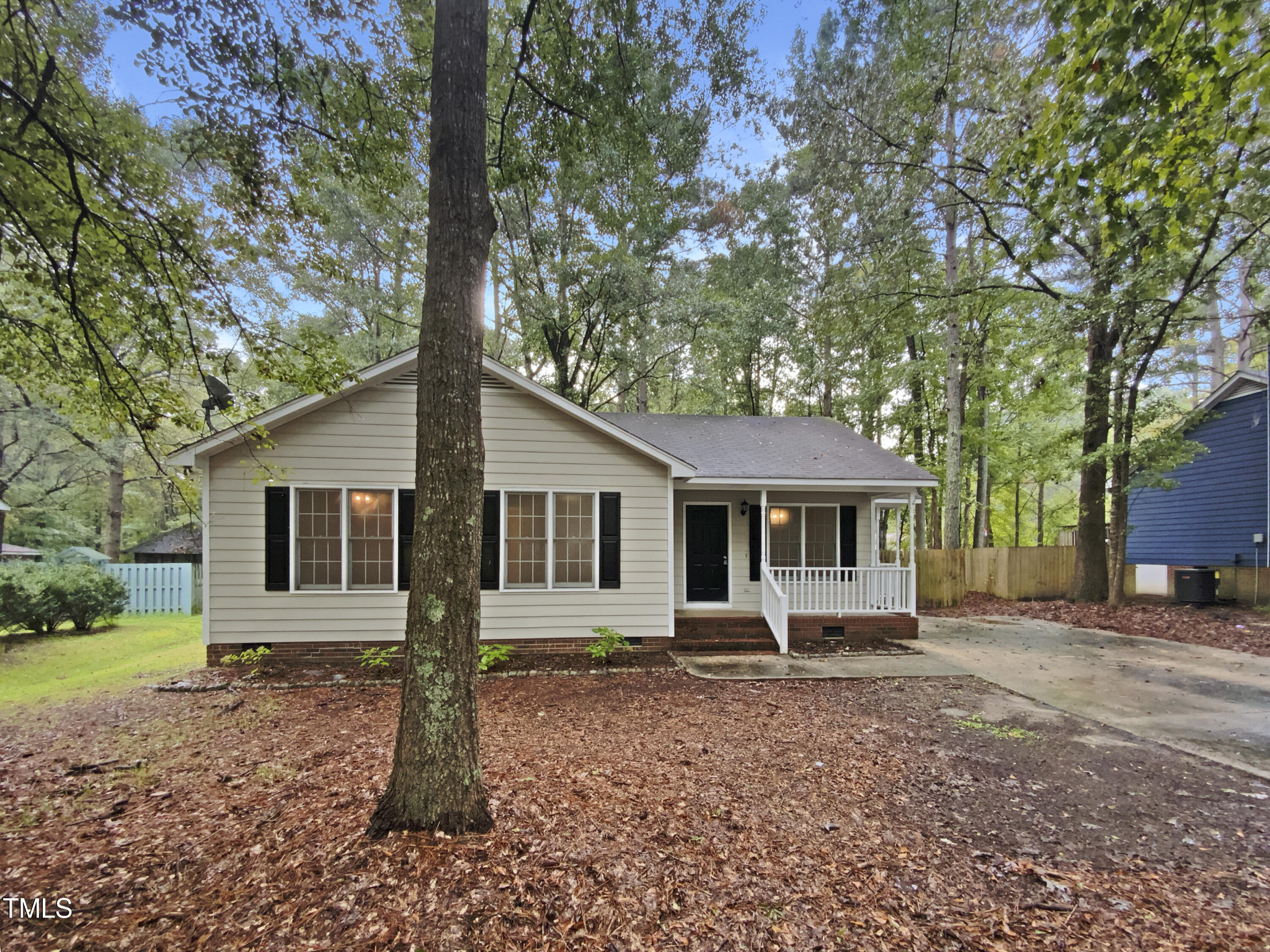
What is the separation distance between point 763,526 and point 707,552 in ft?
4.07

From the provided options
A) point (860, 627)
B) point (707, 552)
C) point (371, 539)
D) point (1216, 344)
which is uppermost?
point (1216, 344)

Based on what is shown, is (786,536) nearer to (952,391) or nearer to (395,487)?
Result: (395,487)

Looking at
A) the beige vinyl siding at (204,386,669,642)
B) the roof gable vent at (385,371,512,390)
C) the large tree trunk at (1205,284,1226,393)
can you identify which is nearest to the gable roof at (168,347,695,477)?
the roof gable vent at (385,371,512,390)

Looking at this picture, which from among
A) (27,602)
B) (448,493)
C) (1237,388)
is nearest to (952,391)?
(1237,388)

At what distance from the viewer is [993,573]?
14570 millimetres

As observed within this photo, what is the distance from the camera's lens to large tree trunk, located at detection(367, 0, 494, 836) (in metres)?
2.90

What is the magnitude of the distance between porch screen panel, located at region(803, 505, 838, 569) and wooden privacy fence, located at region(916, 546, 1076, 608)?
4.75 metres

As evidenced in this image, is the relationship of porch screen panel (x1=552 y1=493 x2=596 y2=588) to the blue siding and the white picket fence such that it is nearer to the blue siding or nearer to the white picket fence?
the white picket fence

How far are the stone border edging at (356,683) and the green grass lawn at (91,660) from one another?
900mm

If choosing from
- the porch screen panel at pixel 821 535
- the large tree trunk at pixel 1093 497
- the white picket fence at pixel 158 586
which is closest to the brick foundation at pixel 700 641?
the porch screen panel at pixel 821 535

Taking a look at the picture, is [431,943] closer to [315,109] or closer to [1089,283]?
[315,109]

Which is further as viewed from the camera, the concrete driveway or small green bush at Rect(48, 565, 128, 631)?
small green bush at Rect(48, 565, 128, 631)

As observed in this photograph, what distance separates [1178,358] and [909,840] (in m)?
22.2

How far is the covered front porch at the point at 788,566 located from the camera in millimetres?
9055
